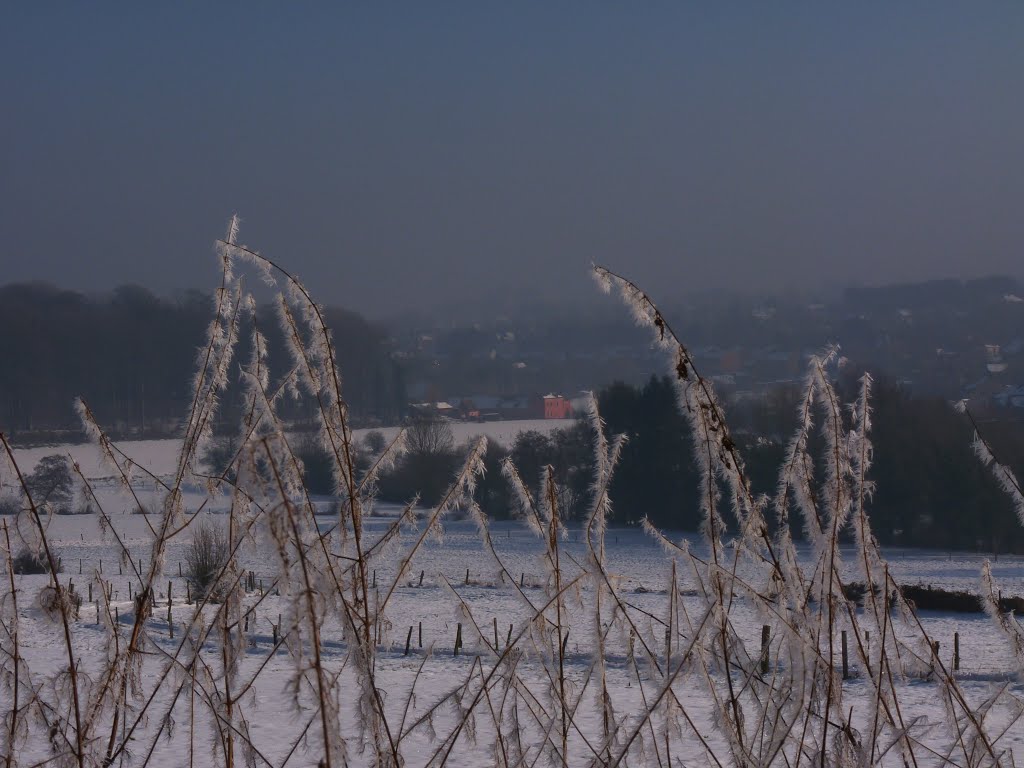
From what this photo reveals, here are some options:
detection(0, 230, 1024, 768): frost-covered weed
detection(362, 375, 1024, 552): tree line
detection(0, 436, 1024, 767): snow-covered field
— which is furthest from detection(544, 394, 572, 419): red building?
detection(0, 230, 1024, 768): frost-covered weed

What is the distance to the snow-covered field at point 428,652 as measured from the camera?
231 cm

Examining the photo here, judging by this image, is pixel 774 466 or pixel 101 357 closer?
pixel 774 466

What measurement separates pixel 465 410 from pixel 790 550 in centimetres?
8790

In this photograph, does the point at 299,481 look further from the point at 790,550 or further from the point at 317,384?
the point at 790,550

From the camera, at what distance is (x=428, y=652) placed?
7.88 feet

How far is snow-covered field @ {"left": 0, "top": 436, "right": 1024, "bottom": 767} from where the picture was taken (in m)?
2.31

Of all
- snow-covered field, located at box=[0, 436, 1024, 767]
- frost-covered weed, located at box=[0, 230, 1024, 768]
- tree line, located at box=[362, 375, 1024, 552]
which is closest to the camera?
frost-covered weed, located at box=[0, 230, 1024, 768]

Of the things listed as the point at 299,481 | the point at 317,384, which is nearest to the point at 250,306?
the point at 317,384

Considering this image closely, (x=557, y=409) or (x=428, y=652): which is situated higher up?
(x=557, y=409)

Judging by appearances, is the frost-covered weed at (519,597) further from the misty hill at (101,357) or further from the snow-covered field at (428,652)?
the misty hill at (101,357)

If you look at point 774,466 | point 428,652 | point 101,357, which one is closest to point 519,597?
point 428,652

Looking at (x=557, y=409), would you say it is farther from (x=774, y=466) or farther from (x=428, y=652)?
(x=428, y=652)

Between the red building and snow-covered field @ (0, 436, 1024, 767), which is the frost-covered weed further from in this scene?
the red building

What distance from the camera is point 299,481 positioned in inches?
83.0
